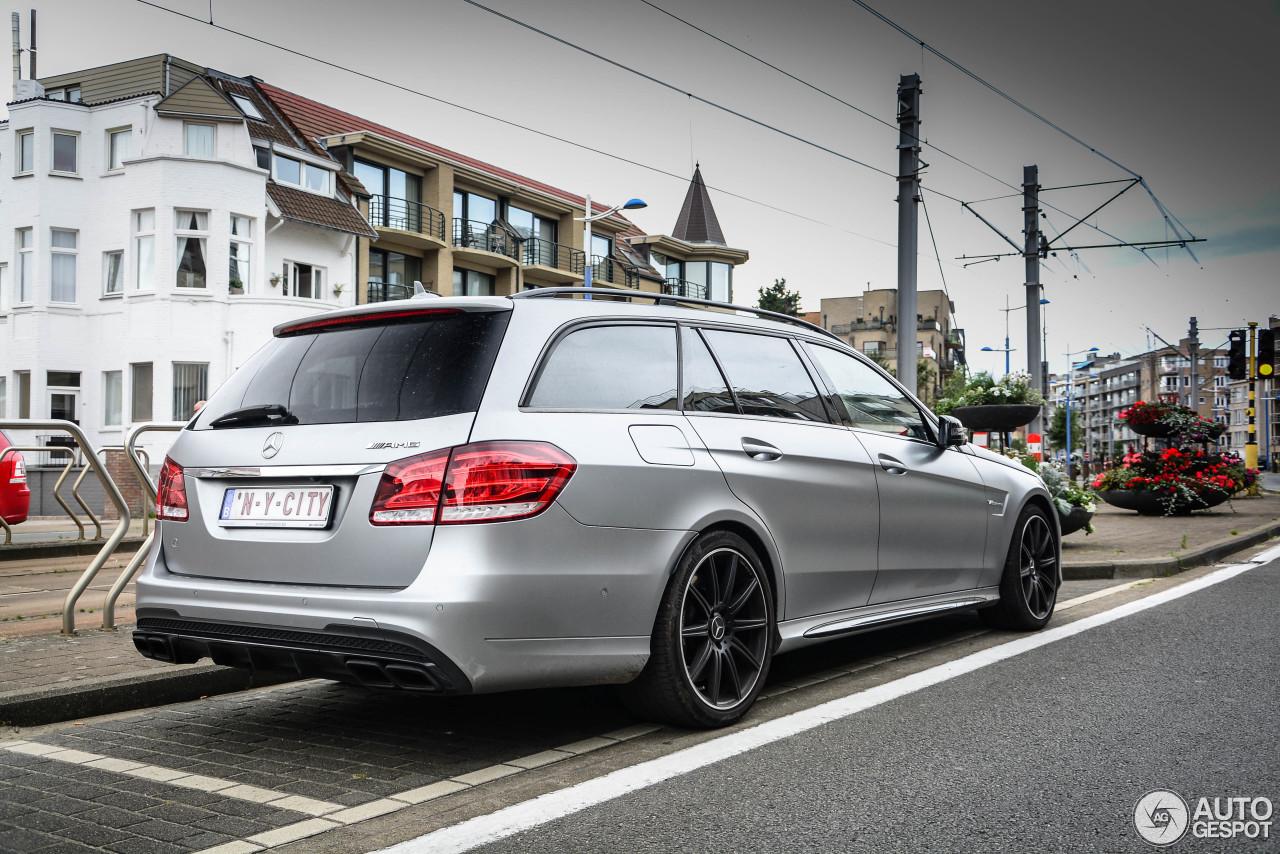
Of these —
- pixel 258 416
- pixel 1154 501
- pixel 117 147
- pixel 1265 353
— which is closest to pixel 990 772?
pixel 258 416

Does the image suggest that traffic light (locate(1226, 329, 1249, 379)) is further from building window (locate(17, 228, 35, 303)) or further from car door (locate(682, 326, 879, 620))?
building window (locate(17, 228, 35, 303))

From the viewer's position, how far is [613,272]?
48.3m

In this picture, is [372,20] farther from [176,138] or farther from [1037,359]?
[176,138]

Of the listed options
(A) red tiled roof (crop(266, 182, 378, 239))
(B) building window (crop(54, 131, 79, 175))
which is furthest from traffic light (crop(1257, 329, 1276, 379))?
(B) building window (crop(54, 131, 79, 175))

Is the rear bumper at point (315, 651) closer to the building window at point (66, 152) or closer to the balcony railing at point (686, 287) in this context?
the building window at point (66, 152)

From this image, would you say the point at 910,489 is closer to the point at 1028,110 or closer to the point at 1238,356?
the point at 1028,110

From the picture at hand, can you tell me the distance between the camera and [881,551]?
555 centimetres

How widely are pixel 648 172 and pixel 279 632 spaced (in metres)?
21.9

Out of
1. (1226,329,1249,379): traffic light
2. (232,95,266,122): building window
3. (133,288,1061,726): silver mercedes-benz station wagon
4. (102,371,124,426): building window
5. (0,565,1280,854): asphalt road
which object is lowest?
(0,565,1280,854): asphalt road

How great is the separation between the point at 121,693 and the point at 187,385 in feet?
85.1

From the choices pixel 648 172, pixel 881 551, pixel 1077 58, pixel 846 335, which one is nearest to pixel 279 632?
pixel 881 551

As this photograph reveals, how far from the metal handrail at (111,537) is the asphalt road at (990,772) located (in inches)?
163

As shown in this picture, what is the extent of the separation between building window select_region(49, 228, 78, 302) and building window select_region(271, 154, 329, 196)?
5474mm

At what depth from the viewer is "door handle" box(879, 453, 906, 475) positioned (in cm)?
568
